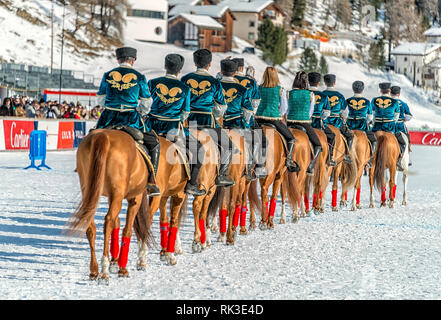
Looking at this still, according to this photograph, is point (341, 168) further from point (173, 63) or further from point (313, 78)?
point (173, 63)

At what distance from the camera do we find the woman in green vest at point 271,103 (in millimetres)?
12461

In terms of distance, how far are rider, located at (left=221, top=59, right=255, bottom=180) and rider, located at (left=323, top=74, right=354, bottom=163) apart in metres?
4.67

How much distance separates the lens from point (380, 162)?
16.6m

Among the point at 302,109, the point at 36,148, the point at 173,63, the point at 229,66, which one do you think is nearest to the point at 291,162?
the point at 302,109

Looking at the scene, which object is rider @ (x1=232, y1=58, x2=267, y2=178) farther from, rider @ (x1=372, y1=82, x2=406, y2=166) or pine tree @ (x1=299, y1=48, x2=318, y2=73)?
pine tree @ (x1=299, y1=48, x2=318, y2=73)

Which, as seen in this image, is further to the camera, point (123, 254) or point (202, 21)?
point (202, 21)

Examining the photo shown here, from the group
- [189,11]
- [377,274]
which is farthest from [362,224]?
[189,11]

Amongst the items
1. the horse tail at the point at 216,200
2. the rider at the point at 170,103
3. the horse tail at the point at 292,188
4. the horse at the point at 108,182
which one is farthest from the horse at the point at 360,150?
the horse at the point at 108,182

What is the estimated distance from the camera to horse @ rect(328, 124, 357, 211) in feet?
51.1

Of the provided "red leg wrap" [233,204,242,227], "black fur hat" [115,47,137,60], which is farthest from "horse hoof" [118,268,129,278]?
"red leg wrap" [233,204,242,227]

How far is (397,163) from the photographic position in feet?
56.8

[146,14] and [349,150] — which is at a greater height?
[146,14]

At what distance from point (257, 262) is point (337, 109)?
7.22 meters
